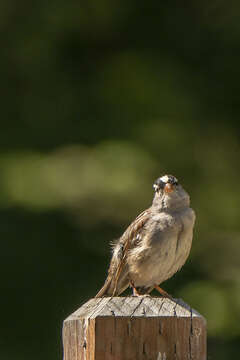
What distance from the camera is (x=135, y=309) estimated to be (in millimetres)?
3037

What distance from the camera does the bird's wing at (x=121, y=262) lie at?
552 centimetres

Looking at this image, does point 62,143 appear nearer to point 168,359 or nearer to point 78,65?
point 78,65

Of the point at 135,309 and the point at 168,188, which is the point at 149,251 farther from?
the point at 135,309

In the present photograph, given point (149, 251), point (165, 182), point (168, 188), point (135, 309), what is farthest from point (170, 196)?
point (135, 309)

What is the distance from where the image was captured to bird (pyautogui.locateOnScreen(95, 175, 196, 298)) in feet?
18.5

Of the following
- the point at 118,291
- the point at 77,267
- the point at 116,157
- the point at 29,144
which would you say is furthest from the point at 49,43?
the point at 118,291

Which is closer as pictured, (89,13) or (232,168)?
(232,168)

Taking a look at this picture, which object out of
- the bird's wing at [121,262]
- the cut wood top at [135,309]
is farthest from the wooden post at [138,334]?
the bird's wing at [121,262]

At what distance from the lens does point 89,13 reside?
40.5 ft

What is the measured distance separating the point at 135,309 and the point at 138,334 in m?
0.11

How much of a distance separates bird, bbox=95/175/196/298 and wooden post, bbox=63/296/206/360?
2454 millimetres

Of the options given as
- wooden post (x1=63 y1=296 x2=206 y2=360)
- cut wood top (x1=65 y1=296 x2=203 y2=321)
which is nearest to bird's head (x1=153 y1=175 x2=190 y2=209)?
cut wood top (x1=65 y1=296 x2=203 y2=321)

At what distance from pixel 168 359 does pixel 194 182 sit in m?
8.38

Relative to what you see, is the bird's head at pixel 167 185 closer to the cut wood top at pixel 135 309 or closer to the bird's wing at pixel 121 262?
the bird's wing at pixel 121 262
